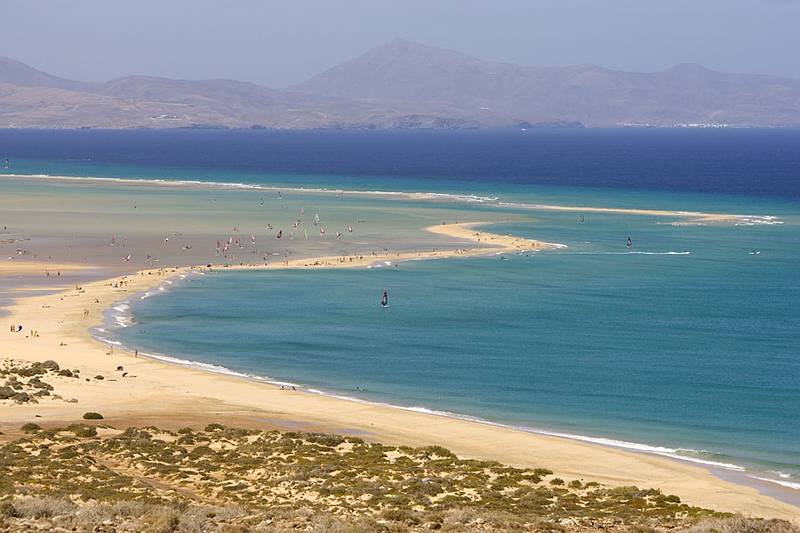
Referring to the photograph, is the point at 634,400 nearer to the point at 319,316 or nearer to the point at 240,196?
the point at 319,316

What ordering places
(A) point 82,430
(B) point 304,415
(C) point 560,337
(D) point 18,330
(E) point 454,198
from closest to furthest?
(A) point 82,430, (B) point 304,415, (D) point 18,330, (C) point 560,337, (E) point 454,198

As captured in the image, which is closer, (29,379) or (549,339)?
(29,379)

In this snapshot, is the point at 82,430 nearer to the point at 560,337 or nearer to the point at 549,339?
the point at 549,339

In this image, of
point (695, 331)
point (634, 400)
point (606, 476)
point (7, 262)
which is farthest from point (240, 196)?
point (606, 476)

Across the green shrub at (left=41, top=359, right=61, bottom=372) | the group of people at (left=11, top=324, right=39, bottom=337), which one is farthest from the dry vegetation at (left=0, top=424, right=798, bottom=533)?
the group of people at (left=11, top=324, right=39, bottom=337)

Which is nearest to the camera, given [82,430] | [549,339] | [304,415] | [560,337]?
[82,430]

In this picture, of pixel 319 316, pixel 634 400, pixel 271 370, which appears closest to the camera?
pixel 634 400

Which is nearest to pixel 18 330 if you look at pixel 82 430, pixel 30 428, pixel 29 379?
pixel 29 379
